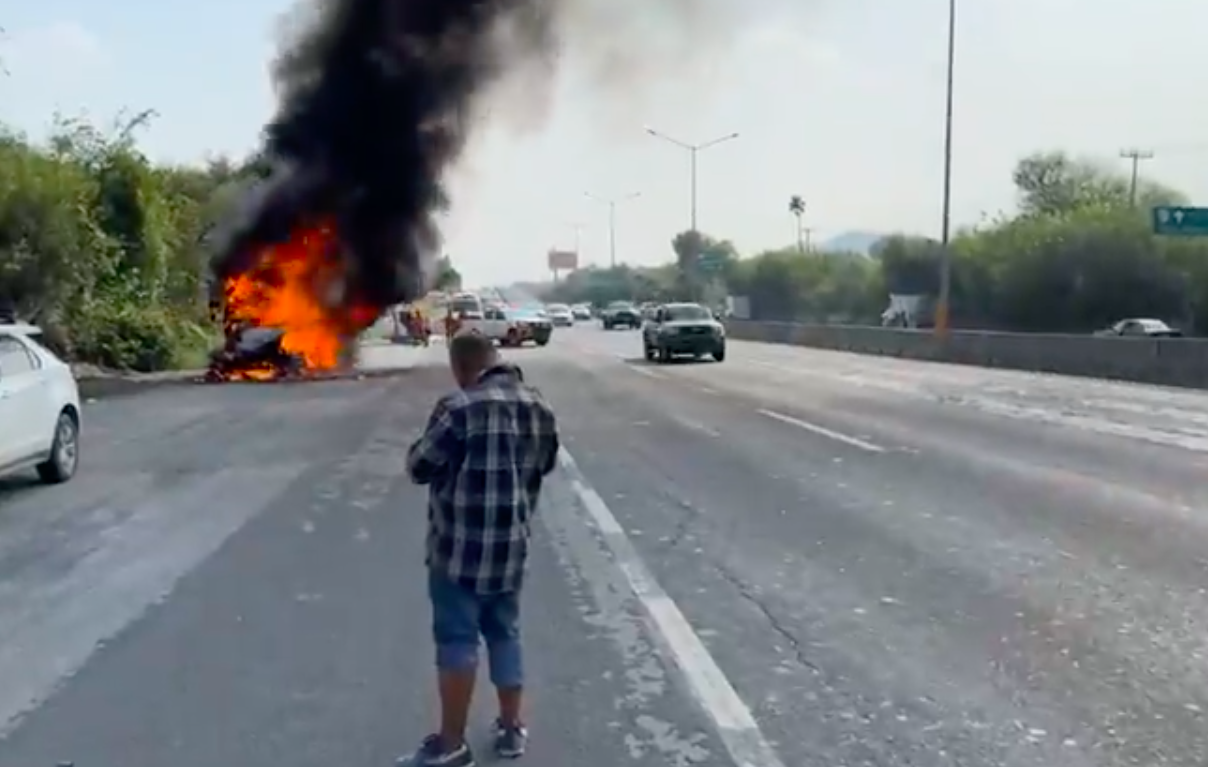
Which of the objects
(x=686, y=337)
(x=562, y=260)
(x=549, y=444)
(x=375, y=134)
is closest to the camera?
(x=549, y=444)

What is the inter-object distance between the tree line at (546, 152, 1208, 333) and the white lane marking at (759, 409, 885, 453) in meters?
34.3

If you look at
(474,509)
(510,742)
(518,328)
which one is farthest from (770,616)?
(518,328)

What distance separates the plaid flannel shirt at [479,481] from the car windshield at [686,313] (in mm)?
36815

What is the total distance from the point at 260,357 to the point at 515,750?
29.7 meters

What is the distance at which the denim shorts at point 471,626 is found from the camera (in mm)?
5422

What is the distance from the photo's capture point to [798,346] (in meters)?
57.5

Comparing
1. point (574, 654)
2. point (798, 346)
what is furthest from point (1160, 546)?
point (798, 346)

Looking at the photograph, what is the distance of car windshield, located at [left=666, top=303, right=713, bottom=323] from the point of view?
42588 millimetres

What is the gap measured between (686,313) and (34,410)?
30.2 metres

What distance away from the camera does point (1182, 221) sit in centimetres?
3409

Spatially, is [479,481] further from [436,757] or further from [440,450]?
[436,757]

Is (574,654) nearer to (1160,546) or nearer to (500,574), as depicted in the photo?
(500,574)

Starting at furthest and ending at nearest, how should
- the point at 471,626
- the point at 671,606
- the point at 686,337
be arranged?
the point at 686,337
the point at 671,606
the point at 471,626

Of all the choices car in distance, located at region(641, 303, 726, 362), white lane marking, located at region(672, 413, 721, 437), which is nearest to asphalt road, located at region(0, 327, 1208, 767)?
white lane marking, located at region(672, 413, 721, 437)
